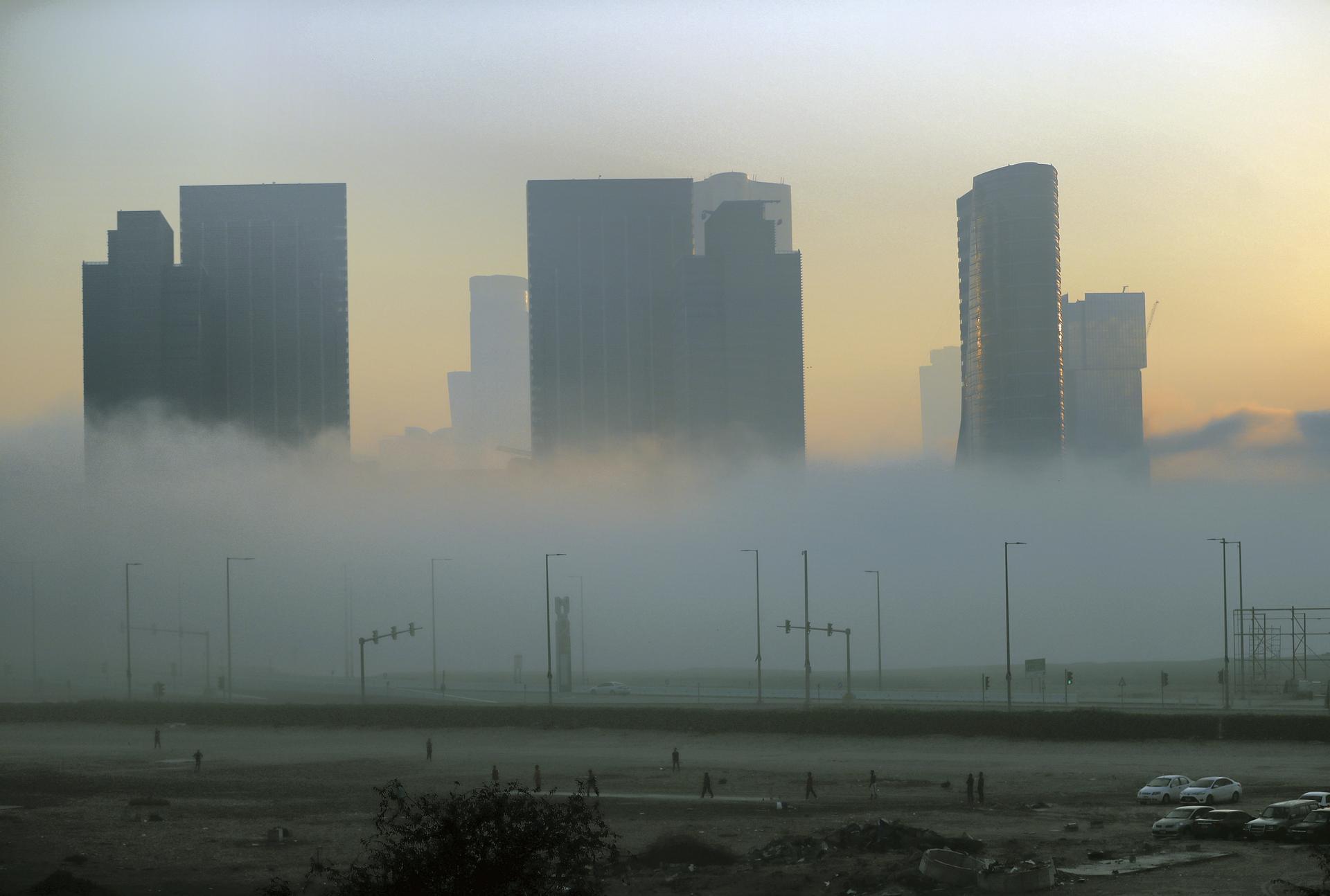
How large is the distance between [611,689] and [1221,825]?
8155 centimetres

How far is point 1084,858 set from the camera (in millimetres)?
42375

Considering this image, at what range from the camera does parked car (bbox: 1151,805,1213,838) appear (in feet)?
151

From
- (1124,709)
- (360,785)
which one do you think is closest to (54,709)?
(360,785)

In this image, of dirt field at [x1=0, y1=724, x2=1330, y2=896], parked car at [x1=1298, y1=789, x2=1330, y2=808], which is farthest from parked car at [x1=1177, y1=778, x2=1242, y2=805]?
parked car at [x1=1298, y1=789, x2=1330, y2=808]

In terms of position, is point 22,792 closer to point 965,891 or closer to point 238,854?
point 238,854

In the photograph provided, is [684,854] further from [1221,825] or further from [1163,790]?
[1163,790]

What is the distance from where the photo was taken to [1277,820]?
45.5 meters

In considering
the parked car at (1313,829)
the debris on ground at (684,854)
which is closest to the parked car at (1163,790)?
the parked car at (1313,829)

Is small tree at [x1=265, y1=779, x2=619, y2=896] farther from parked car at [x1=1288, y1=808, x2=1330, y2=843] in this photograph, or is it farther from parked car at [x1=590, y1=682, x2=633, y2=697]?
parked car at [x1=590, y1=682, x2=633, y2=697]

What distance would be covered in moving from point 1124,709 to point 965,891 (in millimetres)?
49039

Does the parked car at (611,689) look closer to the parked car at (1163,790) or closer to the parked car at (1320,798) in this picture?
the parked car at (1163,790)

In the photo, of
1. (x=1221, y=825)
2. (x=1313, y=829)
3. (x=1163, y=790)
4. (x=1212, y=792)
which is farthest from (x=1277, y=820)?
(x=1163, y=790)

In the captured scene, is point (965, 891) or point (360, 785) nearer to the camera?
point (965, 891)

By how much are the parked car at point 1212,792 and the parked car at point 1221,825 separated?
4.85 metres
